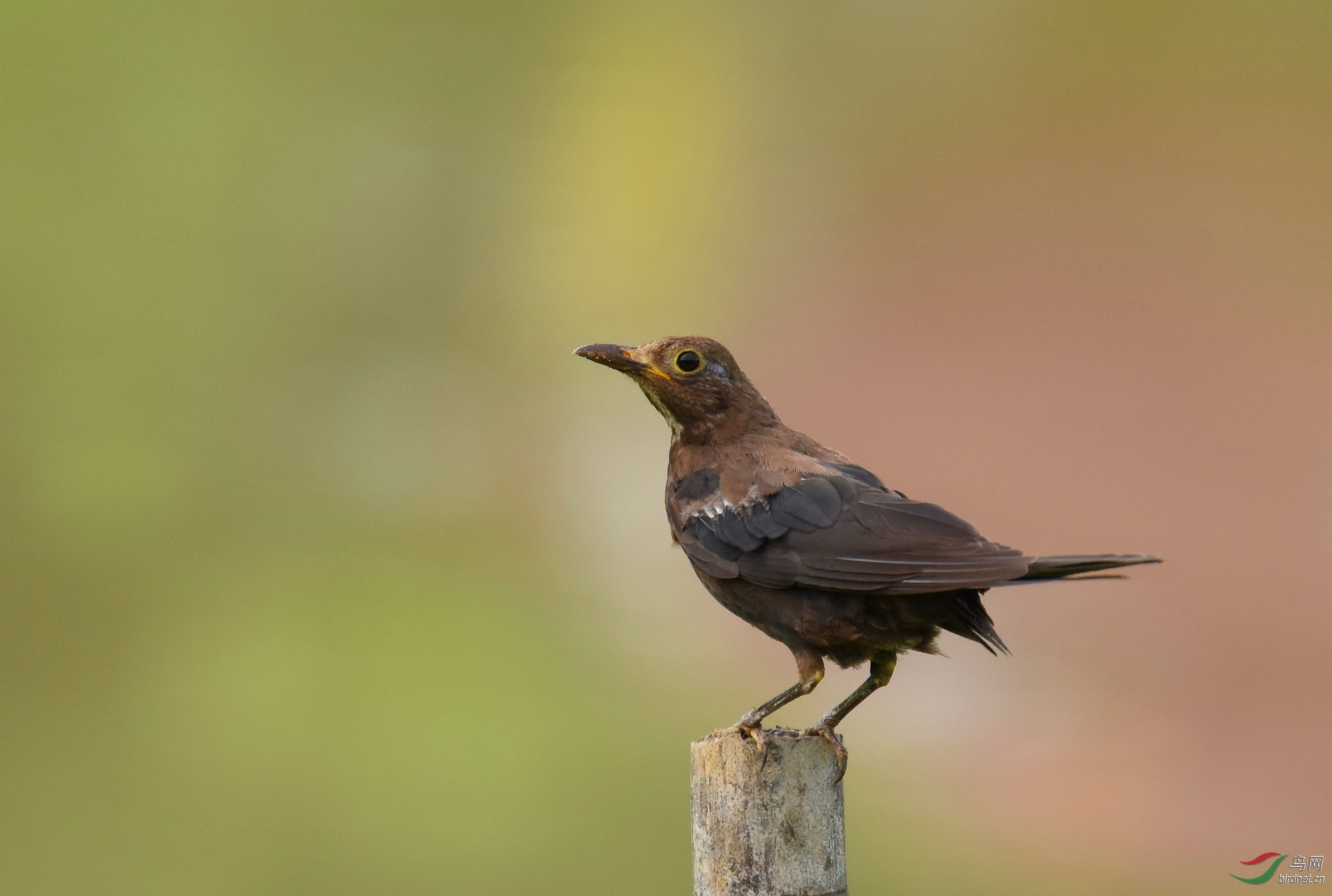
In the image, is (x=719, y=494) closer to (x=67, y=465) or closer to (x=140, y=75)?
(x=67, y=465)

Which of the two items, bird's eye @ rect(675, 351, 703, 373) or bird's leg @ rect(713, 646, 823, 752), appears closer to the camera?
bird's leg @ rect(713, 646, 823, 752)

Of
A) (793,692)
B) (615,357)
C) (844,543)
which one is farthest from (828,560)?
(615,357)

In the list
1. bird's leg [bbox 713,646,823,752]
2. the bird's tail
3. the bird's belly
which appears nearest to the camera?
the bird's tail

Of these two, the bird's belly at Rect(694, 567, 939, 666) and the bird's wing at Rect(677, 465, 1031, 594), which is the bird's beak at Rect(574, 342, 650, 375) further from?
the bird's belly at Rect(694, 567, 939, 666)

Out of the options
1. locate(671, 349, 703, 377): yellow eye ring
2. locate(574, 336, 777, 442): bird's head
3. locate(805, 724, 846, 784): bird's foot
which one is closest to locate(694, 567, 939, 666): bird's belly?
locate(805, 724, 846, 784): bird's foot

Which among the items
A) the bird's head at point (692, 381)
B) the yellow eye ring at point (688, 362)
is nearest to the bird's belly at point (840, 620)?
the bird's head at point (692, 381)

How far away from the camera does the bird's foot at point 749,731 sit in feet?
13.5

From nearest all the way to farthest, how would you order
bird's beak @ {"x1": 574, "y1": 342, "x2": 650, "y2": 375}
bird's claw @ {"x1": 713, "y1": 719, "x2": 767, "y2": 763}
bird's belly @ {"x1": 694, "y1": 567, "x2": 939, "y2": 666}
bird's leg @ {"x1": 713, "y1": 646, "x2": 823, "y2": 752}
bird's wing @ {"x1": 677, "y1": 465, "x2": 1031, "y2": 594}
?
bird's claw @ {"x1": 713, "y1": 719, "x2": 767, "y2": 763} → bird's wing @ {"x1": 677, "y1": 465, "x2": 1031, "y2": 594} → bird's leg @ {"x1": 713, "y1": 646, "x2": 823, "y2": 752} → bird's belly @ {"x1": 694, "y1": 567, "x2": 939, "y2": 666} → bird's beak @ {"x1": 574, "y1": 342, "x2": 650, "y2": 375}

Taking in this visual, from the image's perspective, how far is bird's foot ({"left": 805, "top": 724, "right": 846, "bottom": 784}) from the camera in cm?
427

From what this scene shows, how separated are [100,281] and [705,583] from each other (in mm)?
12044

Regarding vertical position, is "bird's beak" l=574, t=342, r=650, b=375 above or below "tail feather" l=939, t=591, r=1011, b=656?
above

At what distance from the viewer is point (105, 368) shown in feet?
47.7

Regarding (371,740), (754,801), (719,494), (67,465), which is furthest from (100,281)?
(754,801)

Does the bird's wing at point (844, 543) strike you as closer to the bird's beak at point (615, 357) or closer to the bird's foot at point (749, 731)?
the bird's foot at point (749, 731)
